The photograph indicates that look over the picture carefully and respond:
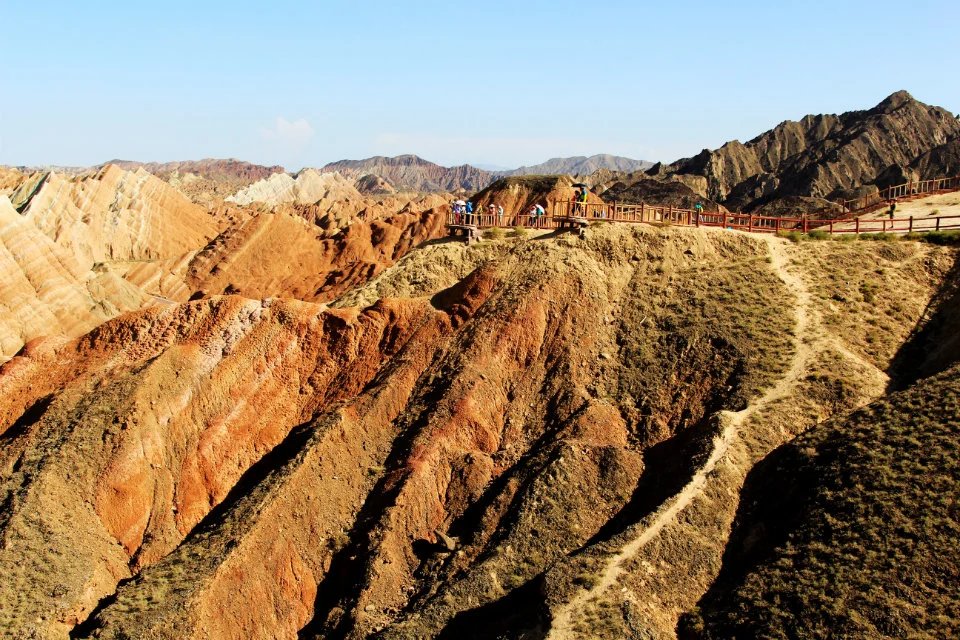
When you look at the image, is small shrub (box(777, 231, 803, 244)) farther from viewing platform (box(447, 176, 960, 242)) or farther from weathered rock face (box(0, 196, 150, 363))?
weathered rock face (box(0, 196, 150, 363))

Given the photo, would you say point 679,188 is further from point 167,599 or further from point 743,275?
point 167,599

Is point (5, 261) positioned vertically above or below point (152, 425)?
above

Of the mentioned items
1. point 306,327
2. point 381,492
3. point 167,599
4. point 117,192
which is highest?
point 117,192

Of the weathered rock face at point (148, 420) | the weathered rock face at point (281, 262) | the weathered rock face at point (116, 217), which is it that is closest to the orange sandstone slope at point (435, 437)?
the weathered rock face at point (148, 420)

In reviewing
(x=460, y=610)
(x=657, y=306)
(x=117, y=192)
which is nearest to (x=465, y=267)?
(x=657, y=306)

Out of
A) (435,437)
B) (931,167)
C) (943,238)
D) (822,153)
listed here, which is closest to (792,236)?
(943,238)

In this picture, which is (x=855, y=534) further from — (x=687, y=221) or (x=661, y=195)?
(x=661, y=195)

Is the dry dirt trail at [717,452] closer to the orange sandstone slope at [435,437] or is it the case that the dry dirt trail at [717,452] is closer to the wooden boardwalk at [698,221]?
the orange sandstone slope at [435,437]
